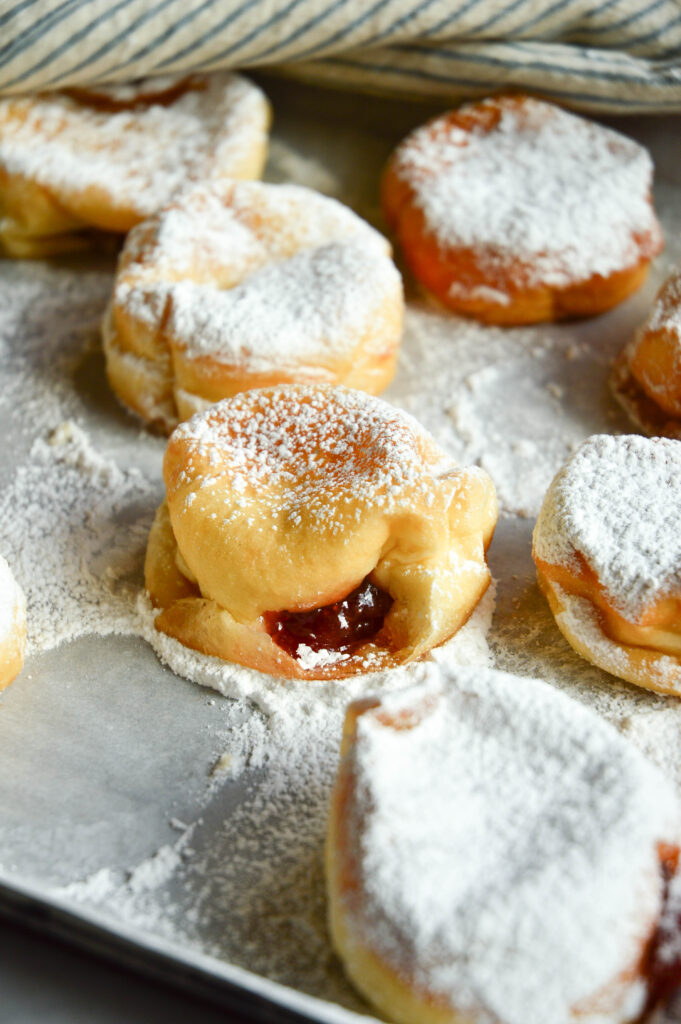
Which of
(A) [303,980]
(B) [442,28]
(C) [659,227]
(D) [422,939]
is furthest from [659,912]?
(B) [442,28]

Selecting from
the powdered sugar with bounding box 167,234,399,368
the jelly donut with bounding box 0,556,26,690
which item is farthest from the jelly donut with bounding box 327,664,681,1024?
the powdered sugar with bounding box 167,234,399,368

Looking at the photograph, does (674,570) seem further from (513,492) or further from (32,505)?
(32,505)

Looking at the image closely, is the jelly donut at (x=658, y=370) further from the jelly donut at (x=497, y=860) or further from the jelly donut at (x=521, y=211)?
the jelly donut at (x=497, y=860)

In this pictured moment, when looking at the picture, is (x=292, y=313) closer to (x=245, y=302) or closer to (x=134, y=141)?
(x=245, y=302)

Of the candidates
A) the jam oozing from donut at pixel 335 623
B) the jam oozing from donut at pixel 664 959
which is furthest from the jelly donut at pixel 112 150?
the jam oozing from donut at pixel 664 959

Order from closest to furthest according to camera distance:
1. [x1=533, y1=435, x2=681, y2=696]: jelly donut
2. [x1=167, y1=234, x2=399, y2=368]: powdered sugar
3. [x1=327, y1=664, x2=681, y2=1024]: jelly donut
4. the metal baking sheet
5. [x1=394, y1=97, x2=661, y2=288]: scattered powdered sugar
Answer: [x1=327, y1=664, x2=681, y2=1024]: jelly donut < the metal baking sheet < [x1=533, y1=435, x2=681, y2=696]: jelly donut < [x1=167, y1=234, x2=399, y2=368]: powdered sugar < [x1=394, y1=97, x2=661, y2=288]: scattered powdered sugar

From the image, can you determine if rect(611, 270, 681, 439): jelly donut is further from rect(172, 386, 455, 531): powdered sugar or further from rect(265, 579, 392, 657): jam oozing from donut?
rect(265, 579, 392, 657): jam oozing from donut
